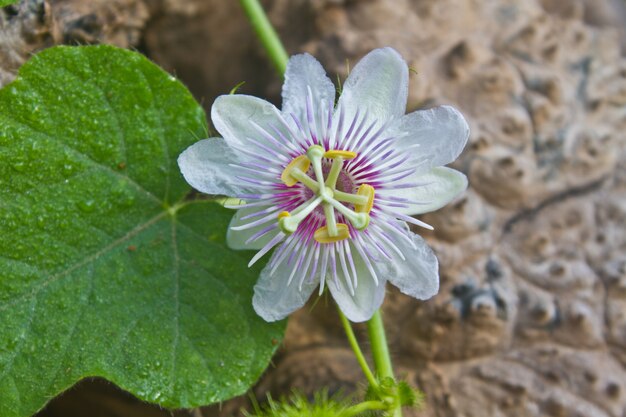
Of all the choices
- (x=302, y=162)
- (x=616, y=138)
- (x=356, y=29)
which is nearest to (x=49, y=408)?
(x=302, y=162)

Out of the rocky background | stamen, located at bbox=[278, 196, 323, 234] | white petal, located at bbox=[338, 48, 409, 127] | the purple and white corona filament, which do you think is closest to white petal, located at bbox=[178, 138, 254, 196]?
the purple and white corona filament

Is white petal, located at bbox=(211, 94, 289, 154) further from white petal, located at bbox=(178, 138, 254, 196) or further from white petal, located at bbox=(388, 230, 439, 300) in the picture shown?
white petal, located at bbox=(388, 230, 439, 300)

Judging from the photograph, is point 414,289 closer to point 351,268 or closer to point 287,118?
point 351,268

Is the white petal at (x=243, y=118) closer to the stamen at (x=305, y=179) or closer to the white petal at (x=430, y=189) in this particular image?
the stamen at (x=305, y=179)

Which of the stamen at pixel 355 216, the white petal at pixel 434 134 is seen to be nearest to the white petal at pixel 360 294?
the stamen at pixel 355 216

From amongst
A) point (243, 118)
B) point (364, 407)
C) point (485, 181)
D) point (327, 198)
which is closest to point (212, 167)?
point (243, 118)

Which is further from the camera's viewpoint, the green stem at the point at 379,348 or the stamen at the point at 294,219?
the green stem at the point at 379,348

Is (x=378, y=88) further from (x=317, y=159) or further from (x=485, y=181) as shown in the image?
(x=485, y=181)
